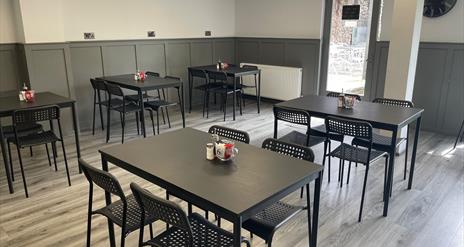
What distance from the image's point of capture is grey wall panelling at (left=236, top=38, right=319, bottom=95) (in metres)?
6.56

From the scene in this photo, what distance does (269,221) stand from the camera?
81.1 inches

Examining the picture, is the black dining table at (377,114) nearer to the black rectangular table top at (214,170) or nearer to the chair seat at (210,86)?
the black rectangular table top at (214,170)

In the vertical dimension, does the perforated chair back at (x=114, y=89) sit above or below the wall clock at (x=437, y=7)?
below

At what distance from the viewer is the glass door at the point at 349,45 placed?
5.93 m

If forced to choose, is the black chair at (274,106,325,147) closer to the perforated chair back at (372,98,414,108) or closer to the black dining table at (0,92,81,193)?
the perforated chair back at (372,98,414,108)

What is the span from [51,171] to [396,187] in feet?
11.7

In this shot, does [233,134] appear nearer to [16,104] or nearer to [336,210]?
[336,210]

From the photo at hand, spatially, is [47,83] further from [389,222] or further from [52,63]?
[389,222]

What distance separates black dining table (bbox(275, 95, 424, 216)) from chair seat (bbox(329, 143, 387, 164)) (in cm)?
19

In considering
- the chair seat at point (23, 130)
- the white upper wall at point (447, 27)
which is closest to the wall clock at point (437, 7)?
the white upper wall at point (447, 27)

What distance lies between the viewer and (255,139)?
4.96 meters

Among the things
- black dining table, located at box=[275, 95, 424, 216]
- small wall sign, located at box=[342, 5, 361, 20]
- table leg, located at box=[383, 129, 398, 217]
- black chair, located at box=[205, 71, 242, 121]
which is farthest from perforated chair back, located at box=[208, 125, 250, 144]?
small wall sign, located at box=[342, 5, 361, 20]

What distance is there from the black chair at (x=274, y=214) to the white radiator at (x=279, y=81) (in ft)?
14.2

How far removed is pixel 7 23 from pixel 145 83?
190 centimetres
